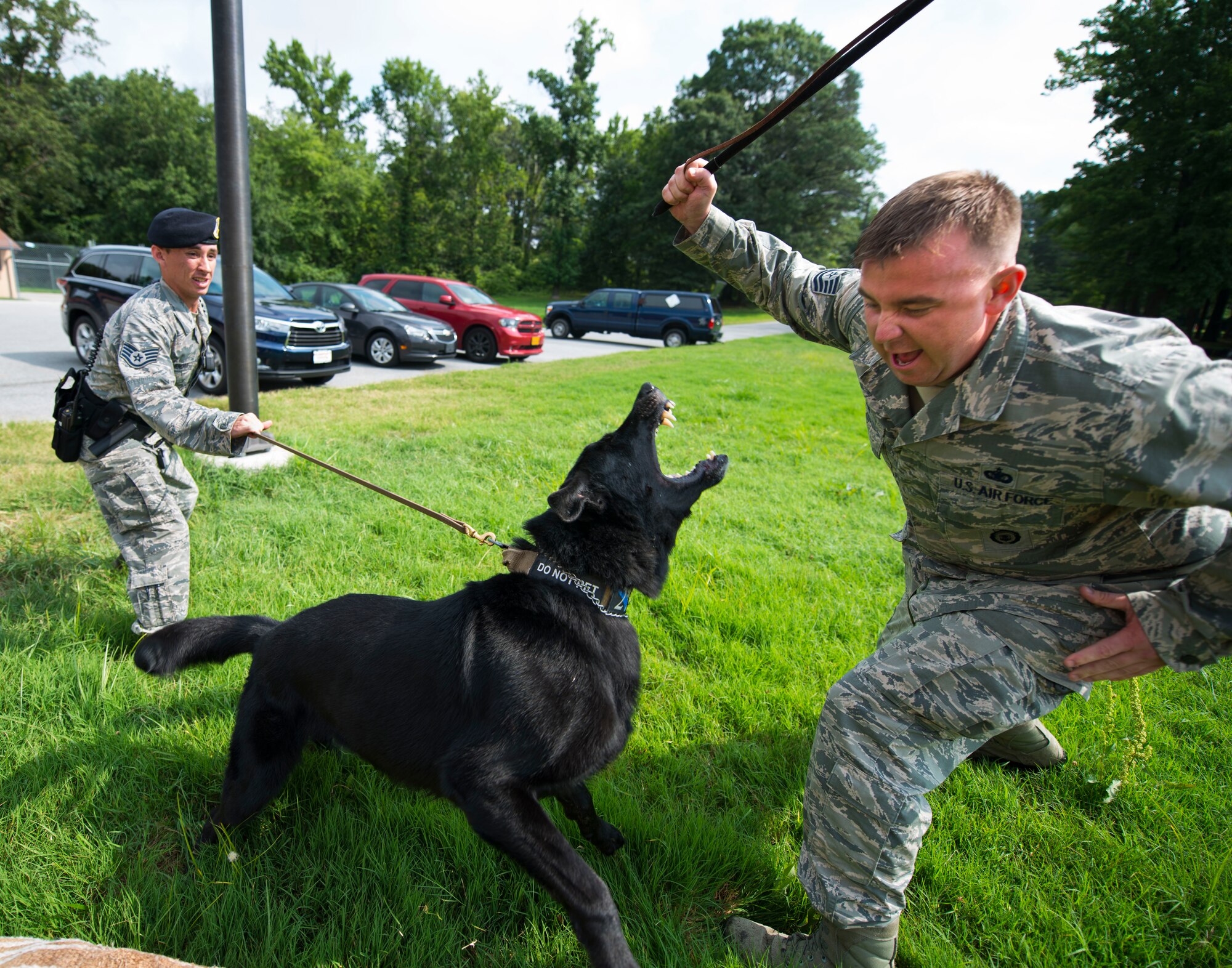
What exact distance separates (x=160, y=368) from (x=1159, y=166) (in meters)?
37.8

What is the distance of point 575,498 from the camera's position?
86.2 inches

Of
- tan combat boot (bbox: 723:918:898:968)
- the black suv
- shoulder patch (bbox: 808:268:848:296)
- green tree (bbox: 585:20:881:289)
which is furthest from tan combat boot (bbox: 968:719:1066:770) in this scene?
green tree (bbox: 585:20:881:289)

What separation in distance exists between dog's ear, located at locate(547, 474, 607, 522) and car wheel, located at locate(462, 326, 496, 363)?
14564 mm

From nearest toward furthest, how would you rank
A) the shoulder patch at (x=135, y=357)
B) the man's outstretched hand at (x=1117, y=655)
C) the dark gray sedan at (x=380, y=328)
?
the man's outstretched hand at (x=1117, y=655)
the shoulder patch at (x=135, y=357)
the dark gray sedan at (x=380, y=328)

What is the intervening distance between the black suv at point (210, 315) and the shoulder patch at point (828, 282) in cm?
1000

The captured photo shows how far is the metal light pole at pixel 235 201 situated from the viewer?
5.03m

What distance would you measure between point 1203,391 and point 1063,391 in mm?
282

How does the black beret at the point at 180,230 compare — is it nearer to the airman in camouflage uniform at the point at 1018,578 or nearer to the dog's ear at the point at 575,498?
the dog's ear at the point at 575,498

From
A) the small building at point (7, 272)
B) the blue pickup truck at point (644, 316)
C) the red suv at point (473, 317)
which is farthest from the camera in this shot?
the small building at point (7, 272)

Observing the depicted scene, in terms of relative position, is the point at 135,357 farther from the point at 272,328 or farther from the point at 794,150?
the point at 794,150

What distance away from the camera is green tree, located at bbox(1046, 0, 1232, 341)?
26.4m

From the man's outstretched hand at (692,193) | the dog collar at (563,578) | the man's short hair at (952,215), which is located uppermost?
the man's outstretched hand at (692,193)

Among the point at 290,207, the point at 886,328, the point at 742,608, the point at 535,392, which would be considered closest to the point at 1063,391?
the point at 886,328

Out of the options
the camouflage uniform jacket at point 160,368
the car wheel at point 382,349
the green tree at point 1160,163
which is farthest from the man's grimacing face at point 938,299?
the green tree at point 1160,163
